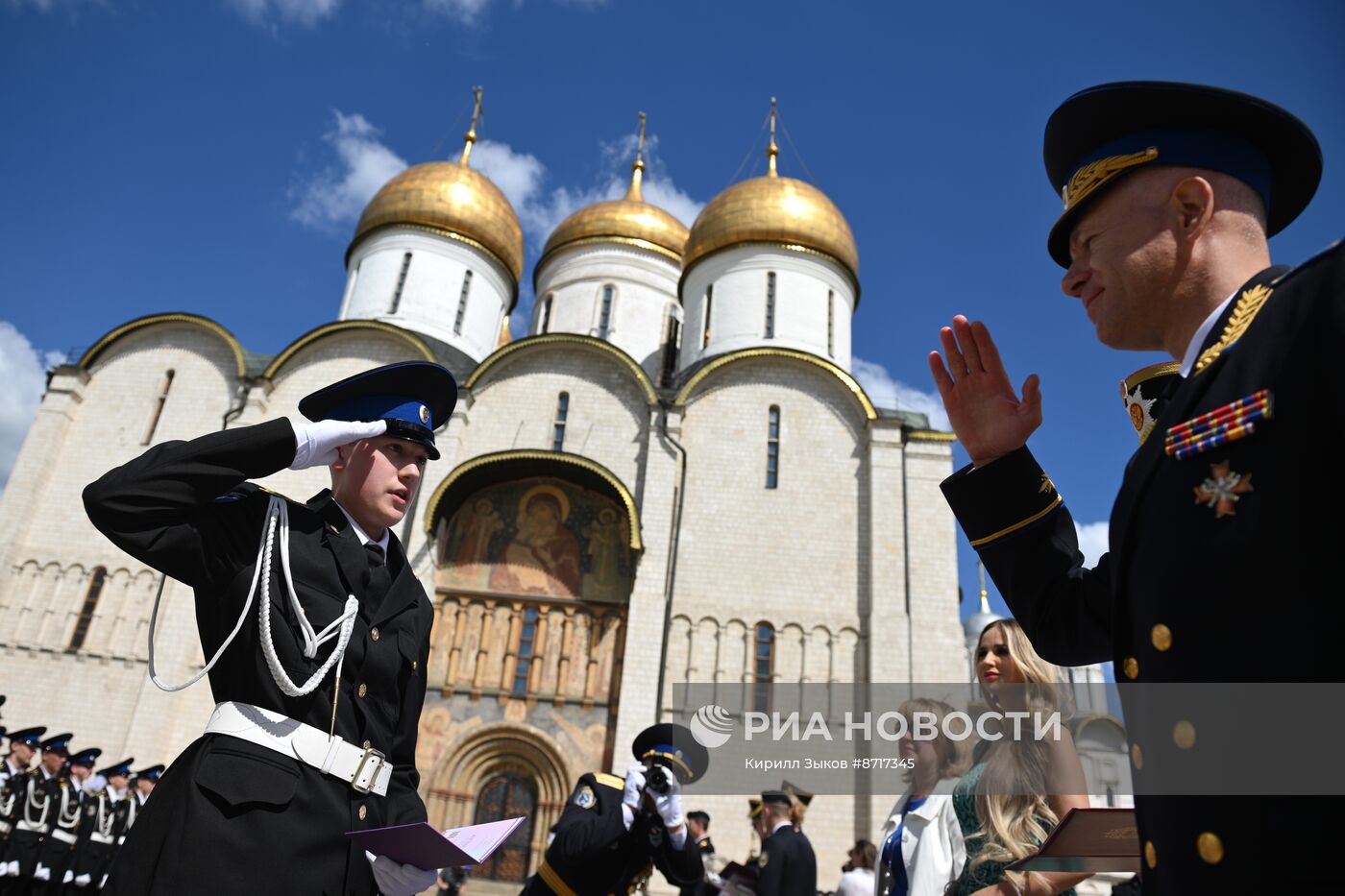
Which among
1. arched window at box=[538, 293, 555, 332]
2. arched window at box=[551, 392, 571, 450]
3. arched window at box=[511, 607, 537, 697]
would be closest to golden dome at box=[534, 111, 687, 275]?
arched window at box=[538, 293, 555, 332]

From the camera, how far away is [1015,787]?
2789 mm

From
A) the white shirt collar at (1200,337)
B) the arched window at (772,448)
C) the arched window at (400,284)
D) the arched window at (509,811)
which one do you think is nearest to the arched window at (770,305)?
the arched window at (772,448)

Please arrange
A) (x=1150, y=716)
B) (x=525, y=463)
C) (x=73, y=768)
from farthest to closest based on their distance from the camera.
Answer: (x=525, y=463) < (x=73, y=768) < (x=1150, y=716)

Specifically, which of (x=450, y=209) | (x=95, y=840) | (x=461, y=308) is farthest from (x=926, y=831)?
(x=450, y=209)

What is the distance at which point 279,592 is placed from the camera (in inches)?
89.9

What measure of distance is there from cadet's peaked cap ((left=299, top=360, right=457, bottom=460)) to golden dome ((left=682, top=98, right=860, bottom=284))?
17.1m

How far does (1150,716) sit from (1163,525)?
263 mm

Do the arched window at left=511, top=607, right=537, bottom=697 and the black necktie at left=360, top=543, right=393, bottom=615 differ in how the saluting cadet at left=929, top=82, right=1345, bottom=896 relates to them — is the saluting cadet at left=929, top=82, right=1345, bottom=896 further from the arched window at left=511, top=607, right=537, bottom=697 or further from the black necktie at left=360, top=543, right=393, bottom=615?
the arched window at left=511, top=607, right=537, bottom=697

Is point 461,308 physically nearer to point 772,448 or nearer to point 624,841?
point 772,448

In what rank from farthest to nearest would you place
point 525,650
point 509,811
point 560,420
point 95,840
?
point 560,420 < point 525,650 < point 509,811 < point 95,840

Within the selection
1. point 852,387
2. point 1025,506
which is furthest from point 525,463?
point 1025,506

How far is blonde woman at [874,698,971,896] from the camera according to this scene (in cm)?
314

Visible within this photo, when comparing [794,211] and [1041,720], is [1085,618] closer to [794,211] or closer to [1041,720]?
[1041,720]

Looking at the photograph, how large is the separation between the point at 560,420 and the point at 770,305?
5.21m
